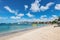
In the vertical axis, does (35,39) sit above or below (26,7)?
below

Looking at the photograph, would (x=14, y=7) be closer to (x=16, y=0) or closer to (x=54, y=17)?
(x=16, y=0)

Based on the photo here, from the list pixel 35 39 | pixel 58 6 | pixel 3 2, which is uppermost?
pixel 3 2

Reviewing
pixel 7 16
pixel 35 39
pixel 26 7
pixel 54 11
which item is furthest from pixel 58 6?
pixel 7 16

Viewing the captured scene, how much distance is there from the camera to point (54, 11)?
3.42 m

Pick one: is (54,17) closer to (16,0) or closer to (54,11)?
(54,11)

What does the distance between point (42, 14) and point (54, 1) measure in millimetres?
481

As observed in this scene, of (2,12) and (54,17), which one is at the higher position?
(2,12)

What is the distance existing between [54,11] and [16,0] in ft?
3.54

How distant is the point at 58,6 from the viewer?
344 cm

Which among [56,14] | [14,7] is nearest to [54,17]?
[56,14]

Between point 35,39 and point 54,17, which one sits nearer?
point 35,39

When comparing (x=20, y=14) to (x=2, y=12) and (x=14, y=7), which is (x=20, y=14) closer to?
(x=14, y=7)

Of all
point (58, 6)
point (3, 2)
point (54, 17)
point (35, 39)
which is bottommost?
point (35, 39)

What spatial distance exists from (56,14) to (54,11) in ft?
0.57
